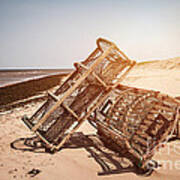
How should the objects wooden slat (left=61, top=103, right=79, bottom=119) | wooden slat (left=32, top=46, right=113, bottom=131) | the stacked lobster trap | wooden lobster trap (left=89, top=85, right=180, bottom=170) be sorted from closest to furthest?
wooden lobster trap (left=89, top=85, right=180, bottom=170) → the stacked lobster trap → wooden slat (left=32, top=46, right=113, bottom=131) → wooden slat (left=61, top=103, right=79, bottom=119)

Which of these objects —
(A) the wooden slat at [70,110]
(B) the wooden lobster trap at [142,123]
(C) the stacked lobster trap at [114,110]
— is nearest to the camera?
(B) the wooden lobster trap at [142,123]

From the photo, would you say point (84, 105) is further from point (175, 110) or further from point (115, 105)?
point (175, 110)

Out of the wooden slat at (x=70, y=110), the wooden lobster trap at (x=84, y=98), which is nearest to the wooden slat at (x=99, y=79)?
the wooden lobster trap at (x=84, y=98)

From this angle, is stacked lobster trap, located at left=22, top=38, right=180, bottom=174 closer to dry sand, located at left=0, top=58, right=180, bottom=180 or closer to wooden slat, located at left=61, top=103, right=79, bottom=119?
wooden slat, located at left=61, top=103, right=79, bottom=119

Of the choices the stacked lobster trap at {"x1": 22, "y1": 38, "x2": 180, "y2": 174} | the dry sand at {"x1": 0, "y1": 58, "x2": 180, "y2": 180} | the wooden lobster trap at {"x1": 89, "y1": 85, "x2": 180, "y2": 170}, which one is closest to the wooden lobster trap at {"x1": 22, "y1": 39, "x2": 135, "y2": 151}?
the stacked lobster trap at {"x1": 22, "y1": 38, "x2": 180, "y2": 174}

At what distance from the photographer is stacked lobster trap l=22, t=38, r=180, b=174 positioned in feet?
10.5

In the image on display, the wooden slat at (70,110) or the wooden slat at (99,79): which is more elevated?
the wooden slat at (99,79)

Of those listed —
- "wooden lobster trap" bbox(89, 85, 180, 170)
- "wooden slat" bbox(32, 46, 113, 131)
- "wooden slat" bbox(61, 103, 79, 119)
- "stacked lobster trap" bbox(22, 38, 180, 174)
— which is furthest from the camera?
"wooden slat" bbox(61, 103, 79, 119)

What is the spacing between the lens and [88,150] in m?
3.99

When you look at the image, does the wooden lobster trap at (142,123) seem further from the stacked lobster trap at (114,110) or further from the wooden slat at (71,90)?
the wooden slat at (71,90)

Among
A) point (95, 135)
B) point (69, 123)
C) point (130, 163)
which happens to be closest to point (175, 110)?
point (130, 163)

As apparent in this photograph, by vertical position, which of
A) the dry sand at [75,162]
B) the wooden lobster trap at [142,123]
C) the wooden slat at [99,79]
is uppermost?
the wooden slat at [99,79]

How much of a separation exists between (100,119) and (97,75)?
4.31 feet

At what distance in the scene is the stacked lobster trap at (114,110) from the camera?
10.5ft
